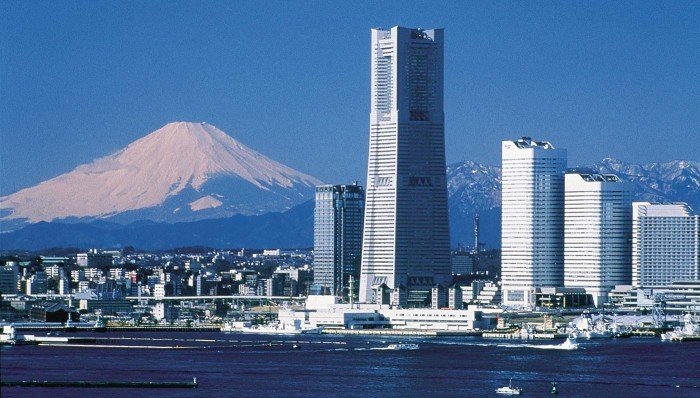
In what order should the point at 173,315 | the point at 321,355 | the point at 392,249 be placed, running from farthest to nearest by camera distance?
the point at 392,249
the point at 173,315
the point at 321,355

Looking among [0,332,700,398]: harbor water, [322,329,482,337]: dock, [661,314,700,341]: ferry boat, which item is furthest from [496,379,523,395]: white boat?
[322,329,482,337]: dock

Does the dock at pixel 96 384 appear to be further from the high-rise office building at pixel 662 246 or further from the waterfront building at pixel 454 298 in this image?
the high-rise office building at pixel 662 246

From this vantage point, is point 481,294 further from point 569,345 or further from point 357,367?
point 357,367

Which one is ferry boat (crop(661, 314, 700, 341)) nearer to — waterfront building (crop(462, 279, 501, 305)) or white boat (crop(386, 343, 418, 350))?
white boat (crop(386, 343, 418, 350))

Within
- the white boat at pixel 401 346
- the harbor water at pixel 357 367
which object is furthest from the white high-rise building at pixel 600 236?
the white boat at pixel 401 346

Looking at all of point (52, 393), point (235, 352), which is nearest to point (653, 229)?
point (235, 352)

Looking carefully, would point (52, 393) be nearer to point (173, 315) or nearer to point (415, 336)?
point (415, 336)
